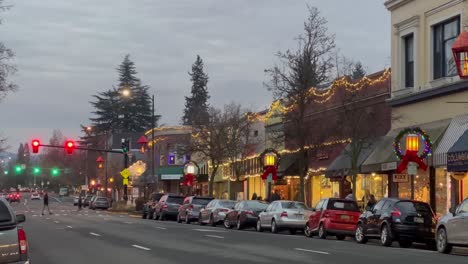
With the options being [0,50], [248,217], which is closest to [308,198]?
[248,217]

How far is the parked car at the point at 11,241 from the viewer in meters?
10.5

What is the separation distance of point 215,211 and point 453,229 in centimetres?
1921

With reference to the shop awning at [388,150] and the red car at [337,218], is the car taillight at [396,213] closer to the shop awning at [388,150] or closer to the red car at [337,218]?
the red car at [337,218]

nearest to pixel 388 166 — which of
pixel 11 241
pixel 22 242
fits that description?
pixel 22 242

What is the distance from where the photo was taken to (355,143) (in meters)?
32.5

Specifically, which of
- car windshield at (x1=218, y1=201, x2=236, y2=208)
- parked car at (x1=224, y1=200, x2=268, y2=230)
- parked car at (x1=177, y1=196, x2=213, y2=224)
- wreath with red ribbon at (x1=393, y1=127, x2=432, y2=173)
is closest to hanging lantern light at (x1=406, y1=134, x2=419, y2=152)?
Result: wreath with red ribbon at (x1=393, y1=127, x2=432, y2=173)

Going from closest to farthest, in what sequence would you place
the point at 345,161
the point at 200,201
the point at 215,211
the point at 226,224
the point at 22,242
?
1. the point at 22,242
2. the point at 345,161
3. the point at 226,224
4. the point at 215,211
5. the point at 200,201

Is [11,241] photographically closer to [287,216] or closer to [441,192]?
[287,216]

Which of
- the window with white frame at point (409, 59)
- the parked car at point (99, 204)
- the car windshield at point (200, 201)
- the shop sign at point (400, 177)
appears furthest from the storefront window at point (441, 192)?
the parked car at point (99, 204)

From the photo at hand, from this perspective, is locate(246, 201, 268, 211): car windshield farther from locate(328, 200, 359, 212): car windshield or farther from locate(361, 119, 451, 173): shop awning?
locate(328, 200, 359, 212): car windshield

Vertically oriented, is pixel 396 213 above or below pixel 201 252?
above

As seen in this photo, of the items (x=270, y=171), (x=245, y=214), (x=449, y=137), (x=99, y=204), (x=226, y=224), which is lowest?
(x=99, y=204)

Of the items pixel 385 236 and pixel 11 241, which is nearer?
pixel 11 241

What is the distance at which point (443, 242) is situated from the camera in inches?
796
